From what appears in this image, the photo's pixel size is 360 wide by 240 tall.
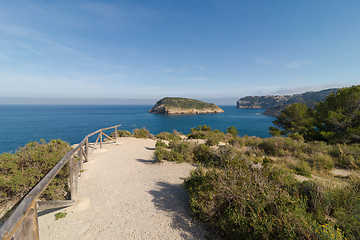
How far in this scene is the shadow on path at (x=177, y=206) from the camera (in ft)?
11.4

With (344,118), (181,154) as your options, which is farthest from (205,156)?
(344,118)

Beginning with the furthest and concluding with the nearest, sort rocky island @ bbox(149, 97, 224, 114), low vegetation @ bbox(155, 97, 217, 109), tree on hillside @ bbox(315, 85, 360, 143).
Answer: low vegetation @ bbox(155, 97, 217, 109) → rocky island @ bbox(149, 97, 224, 114) → tree on hillside @ bbox(315, 85, 360, 143)

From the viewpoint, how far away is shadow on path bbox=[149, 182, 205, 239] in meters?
3.47

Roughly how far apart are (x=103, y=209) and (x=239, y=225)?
376 cm

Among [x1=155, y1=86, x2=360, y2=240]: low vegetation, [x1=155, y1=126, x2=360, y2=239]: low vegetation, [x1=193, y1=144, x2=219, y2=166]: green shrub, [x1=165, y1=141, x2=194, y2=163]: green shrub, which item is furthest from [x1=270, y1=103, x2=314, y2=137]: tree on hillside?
[x1=155, y1=126, x2=360, y2=239]: low vegetation

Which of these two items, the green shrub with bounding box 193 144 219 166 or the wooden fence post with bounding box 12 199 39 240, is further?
the green shrub with bounding box 193 144 219 166

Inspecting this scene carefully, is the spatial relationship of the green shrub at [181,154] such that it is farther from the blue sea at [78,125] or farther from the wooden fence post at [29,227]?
the blue sea at [78,125]

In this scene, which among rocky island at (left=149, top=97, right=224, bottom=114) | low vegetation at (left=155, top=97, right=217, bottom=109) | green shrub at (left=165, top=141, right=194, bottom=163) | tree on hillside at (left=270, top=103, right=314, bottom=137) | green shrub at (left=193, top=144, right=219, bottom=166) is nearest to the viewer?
green shrub at (left=193, top=144, right=219, bottom=166)

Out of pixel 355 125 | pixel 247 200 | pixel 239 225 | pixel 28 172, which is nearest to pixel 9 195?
pixel 28 172

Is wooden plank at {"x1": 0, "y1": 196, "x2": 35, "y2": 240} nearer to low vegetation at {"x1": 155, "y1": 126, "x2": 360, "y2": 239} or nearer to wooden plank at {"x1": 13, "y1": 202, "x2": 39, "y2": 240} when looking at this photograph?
wooden plank at {"x1": 13, "y1": 202, "x2": 39, "y2": 240}

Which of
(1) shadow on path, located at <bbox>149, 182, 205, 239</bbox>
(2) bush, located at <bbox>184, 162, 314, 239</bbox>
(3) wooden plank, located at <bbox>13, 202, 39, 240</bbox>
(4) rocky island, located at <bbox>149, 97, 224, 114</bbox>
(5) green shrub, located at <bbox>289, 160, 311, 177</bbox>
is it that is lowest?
(1) shadow on path, located at <bbox>149, 182, 205, 239</bbox>

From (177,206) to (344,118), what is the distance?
1755cm

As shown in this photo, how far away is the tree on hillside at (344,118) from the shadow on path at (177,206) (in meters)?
15.3

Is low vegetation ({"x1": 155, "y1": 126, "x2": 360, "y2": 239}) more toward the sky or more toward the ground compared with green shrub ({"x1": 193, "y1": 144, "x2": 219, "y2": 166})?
more toward the sky
